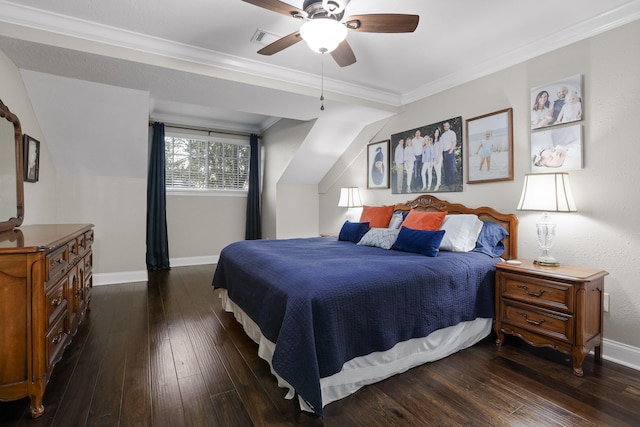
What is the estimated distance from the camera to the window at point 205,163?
551 centimetres

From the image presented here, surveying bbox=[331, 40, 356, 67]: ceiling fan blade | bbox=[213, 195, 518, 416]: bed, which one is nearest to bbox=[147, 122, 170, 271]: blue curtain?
bbox=[213, 195, 518, 416]: bed

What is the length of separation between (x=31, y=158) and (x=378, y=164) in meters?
3.88

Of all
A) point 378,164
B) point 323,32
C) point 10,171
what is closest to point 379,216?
point 378,164

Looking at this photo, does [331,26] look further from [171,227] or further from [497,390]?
[171,227]

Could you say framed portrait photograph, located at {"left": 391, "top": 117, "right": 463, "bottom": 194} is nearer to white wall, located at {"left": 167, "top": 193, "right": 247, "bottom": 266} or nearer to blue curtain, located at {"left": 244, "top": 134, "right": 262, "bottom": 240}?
blue curtain, located at {"left": 244, "top": 134, "right": 262, "bottom": 240}

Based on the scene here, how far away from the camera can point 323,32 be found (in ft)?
5.98

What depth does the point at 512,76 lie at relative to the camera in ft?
9.61

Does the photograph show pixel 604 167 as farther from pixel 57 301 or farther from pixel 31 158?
pixel 31 158

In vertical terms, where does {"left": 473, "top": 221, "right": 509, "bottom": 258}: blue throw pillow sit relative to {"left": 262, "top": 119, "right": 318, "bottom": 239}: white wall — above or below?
below

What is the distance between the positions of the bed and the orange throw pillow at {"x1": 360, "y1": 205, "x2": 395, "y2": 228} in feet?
3.19

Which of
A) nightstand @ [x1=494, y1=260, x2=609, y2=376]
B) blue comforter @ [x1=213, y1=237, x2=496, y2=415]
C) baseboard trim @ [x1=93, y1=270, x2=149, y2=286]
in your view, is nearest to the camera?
blue comforter @ [x1=213, y1=237, x2=496, y2=415]

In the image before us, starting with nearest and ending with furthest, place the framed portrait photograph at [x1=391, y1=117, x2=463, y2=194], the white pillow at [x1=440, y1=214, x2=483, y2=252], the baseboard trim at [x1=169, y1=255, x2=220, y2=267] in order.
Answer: the white pillow at [x1=440, y1=214, x2=483, y2=252], the framed portrait photograph at [x1=391, y1=117, x2=463, y2=194], the baseboard trim at [x1=169, y1=255, x2=220, y2=267]

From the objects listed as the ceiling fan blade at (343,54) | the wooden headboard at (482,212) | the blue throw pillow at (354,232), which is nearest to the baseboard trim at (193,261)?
the blue throw pillow at (354,232)

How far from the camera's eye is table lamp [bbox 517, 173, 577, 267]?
90.7 inches
